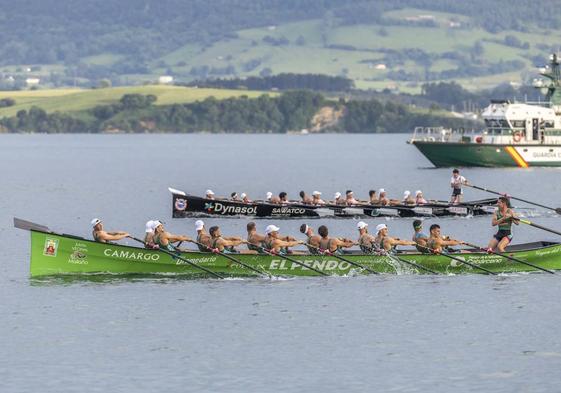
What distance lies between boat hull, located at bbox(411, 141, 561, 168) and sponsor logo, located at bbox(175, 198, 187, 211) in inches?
1761

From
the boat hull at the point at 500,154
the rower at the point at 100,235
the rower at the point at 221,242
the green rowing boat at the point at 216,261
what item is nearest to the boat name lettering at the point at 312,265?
the green rowing boat at the point at 216,261

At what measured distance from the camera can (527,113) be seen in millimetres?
120312

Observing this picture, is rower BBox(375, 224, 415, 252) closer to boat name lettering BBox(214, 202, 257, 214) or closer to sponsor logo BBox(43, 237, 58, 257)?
sponsor logo BBox(43, 237, 58, 257)

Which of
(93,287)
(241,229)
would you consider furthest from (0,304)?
(241,229)

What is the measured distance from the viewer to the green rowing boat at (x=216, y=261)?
52.0 m

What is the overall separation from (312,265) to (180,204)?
28.5 m

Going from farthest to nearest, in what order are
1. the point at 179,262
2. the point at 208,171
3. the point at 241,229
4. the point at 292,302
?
the point at 208,171 < the point at 241,229 < the point at 179,262 < the point at 292,302

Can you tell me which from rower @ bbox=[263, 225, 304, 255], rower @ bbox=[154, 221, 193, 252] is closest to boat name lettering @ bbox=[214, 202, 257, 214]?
rower @ bbox=[263, 225, 304, 255]

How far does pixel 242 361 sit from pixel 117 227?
43067 mm

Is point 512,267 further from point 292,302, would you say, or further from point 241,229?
point 241,229

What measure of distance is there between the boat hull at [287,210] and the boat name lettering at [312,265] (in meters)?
25.7

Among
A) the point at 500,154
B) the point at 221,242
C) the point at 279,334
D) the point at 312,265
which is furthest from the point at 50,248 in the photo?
the point at 500,154

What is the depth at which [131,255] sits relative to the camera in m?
52.2

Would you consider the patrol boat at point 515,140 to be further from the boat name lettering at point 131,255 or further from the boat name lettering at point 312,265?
the boat name lettering at point 131,255
